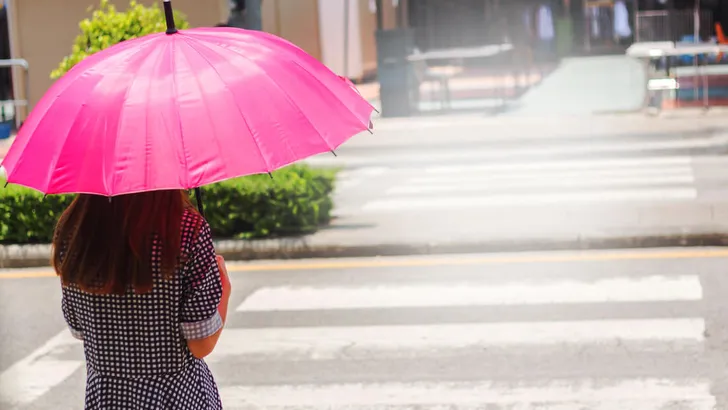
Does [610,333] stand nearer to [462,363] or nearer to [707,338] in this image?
[707,338]

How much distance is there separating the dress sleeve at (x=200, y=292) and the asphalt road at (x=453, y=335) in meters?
2.61

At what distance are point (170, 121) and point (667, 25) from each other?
2765 centimetres

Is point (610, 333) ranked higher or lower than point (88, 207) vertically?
lower

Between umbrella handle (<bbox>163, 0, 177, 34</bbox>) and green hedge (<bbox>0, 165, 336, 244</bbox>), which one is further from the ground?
umbrella handle (<bbox>163, 0, 177, 34</bbox>)

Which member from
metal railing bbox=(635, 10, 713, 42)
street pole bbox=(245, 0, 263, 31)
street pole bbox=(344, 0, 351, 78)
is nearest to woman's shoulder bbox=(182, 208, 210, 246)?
street pole bbox=(245, 0, 263, 31)

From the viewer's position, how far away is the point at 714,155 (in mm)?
14836

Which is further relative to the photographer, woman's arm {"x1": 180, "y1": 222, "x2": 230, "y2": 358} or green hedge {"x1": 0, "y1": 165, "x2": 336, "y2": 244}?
green hedge {"x1": 0, "y1": 165, "x2": 336, "y2": 244}

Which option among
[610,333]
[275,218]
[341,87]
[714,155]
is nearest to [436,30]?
[714,155]

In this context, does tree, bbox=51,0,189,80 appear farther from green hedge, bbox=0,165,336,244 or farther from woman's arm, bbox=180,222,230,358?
woman's arm, bbox=180,222,230,358

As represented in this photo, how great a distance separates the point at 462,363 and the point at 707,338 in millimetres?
1402

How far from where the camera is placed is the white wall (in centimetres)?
2858

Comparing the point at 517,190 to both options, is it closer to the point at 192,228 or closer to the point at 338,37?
the point at 192,228

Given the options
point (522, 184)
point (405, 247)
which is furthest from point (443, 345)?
point (522, 184)

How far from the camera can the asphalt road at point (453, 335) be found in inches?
225
